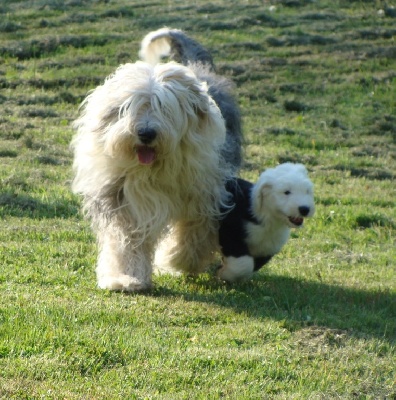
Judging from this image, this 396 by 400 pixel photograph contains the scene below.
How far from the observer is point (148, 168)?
6633mm

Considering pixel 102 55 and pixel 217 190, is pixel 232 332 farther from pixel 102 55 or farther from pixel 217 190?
pixel 102 55

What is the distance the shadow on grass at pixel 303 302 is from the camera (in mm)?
6148

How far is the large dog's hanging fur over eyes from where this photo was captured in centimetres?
650

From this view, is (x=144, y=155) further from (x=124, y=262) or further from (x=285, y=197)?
(x=285, y=197)

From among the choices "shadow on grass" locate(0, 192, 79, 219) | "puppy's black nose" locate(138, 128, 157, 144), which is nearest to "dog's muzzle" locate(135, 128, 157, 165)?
"puppy's black nose" locate(138, 128, 157, 144)

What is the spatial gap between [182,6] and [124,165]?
50.5ft

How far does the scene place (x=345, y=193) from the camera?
433 inches

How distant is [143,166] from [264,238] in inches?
→ 43.4

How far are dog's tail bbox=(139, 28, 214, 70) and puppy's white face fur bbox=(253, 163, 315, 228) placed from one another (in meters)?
2.45

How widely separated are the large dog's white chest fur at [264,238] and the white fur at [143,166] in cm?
33

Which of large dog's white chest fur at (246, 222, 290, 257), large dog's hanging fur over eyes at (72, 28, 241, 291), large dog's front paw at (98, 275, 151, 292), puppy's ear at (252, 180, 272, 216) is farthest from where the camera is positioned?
large dog's white chest fur at (246, 222, 290, 257)

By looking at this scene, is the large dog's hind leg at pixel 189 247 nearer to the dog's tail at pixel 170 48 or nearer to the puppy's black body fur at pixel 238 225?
the puppy's black body fur at pixel 238 225

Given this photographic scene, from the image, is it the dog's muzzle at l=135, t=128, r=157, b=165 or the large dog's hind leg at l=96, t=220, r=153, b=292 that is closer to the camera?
the dog's muzzle at l=135, t=128, r=157, b=165

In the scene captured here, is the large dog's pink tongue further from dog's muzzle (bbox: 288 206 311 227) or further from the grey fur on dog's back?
dog's muzzle (bbox: 288 206 311 227)
